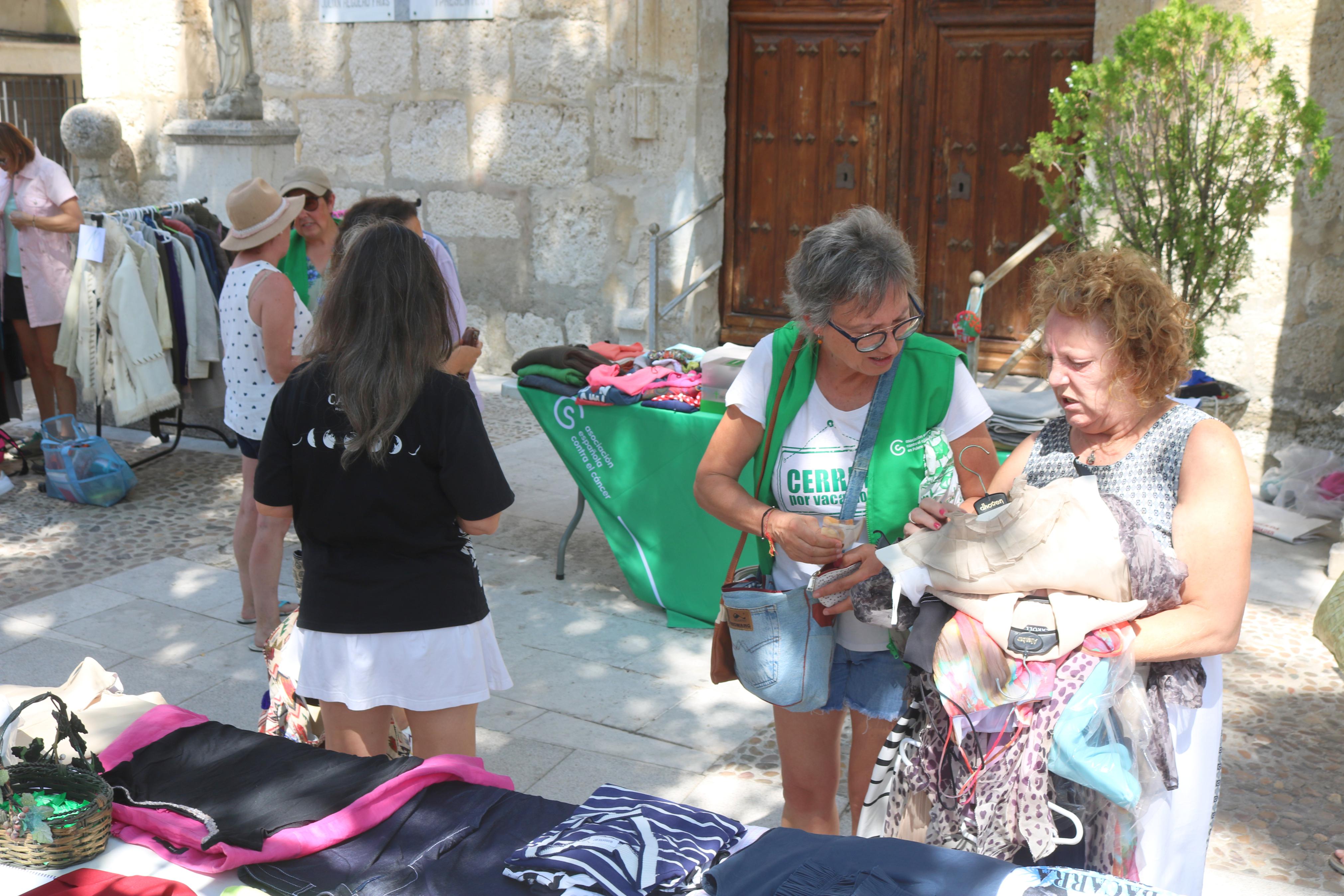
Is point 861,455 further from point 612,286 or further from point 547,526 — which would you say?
point 612,286

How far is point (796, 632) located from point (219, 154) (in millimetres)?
7102

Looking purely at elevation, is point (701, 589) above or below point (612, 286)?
below

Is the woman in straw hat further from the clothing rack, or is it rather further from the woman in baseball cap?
the clothing rack

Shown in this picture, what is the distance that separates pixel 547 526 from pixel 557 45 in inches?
150

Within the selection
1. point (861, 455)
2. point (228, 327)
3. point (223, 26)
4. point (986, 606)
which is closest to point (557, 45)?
point (223, 26)

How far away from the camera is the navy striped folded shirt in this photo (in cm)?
174

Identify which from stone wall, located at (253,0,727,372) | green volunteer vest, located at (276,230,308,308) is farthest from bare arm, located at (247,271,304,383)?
stone wall, located at (253,0,727,372)

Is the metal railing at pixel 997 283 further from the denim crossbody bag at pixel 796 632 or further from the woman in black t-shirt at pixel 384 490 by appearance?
the woman in black t-shirt at pixel 384 490

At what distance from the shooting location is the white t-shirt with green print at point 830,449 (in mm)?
2400

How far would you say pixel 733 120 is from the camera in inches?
311

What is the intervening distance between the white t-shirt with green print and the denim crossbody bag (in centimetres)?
3

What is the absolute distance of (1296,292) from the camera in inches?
229

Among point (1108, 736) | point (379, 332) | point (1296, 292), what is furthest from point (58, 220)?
point (1296, 292)

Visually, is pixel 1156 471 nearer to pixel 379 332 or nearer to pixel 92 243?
pixel 379 332
